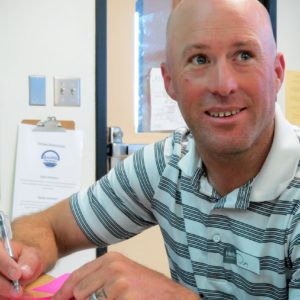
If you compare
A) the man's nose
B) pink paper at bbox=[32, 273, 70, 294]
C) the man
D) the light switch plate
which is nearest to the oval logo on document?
the light switch plate

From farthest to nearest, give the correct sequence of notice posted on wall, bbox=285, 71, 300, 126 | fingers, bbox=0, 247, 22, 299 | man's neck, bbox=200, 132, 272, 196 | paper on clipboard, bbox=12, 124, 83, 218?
notice posted on wall, bbox=285, 71, 300, 126 → paper on clipboard, bbox=12, 124, 83, 218 → man's neck, bbox=200, 132, 272, 196 → fingers, bbox=0, 247, 22, 299

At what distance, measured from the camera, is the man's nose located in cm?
86

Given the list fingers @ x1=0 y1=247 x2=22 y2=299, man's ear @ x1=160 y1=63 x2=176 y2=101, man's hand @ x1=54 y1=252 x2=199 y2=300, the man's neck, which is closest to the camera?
man's hand @ x1=54 y1=252 x2=199 y2=300

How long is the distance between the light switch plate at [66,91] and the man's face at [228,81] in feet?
3.22

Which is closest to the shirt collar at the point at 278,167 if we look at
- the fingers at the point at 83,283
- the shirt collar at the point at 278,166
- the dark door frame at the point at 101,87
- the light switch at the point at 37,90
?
the shirt collar at the point at 278,166

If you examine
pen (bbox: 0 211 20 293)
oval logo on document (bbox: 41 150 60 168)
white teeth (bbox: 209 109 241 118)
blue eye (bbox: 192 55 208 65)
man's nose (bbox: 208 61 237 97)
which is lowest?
pen (bbox: 0 211 20 293)

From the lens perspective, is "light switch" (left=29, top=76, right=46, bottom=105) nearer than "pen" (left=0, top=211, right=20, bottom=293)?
No

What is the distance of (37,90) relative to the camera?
1804 millimetres

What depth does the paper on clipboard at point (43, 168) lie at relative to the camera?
5.85 ft

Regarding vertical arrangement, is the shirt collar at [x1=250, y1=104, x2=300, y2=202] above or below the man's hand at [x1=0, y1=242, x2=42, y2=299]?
above

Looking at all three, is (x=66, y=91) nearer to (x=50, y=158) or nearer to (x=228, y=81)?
(x=50, y=158)

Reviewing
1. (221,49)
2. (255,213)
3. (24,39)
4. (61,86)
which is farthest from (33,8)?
(255,213)

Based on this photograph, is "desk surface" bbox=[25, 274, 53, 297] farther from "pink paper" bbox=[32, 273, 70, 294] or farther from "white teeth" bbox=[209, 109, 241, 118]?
"white teeth" bbox=[209, 109, 241, 118]

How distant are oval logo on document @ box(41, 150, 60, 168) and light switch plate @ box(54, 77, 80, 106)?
21 centimetres
